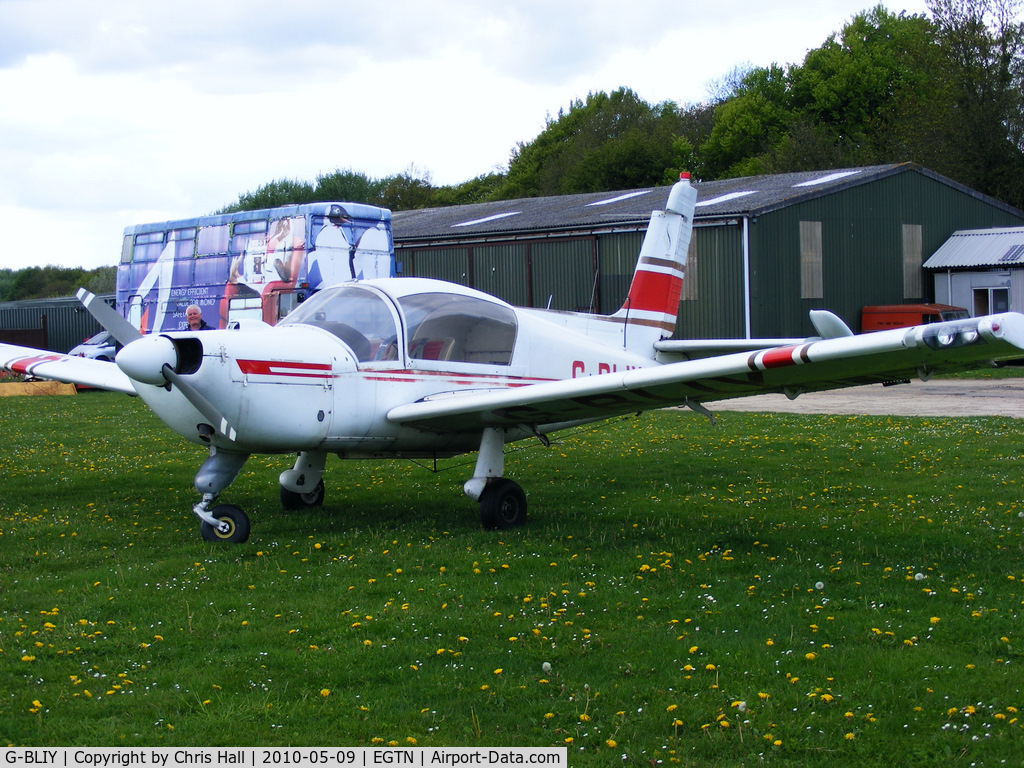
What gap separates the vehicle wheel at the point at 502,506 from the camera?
880 centimetres

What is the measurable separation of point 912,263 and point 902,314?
3.91 metres

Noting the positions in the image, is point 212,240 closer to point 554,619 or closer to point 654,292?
point 654,292

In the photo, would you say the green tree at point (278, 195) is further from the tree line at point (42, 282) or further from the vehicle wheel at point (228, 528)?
the vehicle wheel at point (228, 528)

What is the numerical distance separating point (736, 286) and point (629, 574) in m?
20.8

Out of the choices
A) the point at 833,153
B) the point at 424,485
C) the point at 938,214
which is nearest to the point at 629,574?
the point at 424,485

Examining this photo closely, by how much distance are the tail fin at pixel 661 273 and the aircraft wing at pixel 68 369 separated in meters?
5.46

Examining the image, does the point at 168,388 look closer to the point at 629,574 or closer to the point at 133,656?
the point at 133,656

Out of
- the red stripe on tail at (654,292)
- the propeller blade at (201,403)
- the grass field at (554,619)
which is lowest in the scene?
the grass field at (554,619)

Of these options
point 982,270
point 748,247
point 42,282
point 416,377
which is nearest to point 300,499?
point 416,377

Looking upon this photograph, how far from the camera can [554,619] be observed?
5.98 metres

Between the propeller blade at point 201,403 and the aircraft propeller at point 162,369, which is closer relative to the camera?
the aircraft propeller at point 162,369

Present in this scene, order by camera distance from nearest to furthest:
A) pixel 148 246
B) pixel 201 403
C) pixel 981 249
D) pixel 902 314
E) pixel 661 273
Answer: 1. pixel 201 403
2. pixel 661 273
3. pixel 148 246
4. pixel 902 314
5. pixel 981 249

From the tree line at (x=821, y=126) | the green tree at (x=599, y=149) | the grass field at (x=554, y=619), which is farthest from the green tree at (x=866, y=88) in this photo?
the grass field at (x=554, y=619)

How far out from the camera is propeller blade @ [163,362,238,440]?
7.68 metres
